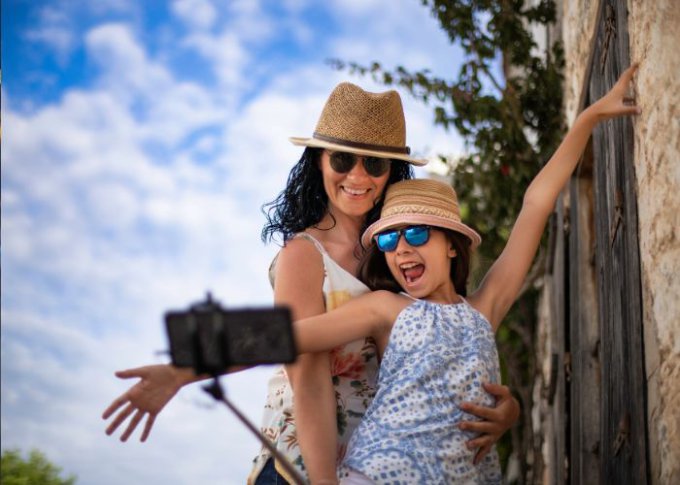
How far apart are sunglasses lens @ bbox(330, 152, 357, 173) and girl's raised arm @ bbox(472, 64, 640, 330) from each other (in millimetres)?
581

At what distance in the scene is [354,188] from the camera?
3.20 metres

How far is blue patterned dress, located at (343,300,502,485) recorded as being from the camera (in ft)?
8.34

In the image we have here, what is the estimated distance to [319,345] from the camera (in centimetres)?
269

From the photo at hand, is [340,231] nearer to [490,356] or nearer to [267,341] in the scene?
[490,356]

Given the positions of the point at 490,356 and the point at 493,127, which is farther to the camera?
the point at 493,127

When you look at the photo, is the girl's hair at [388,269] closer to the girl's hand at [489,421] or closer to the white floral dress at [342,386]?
the white floral dress at [342,386]

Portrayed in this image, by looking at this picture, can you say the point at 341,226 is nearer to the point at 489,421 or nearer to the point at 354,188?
the point at 354,188

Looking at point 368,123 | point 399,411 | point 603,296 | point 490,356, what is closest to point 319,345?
point 399,411

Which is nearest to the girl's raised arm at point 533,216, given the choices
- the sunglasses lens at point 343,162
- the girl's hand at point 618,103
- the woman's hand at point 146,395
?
the girl's hand at point 618,103

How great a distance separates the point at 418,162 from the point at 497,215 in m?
4.38

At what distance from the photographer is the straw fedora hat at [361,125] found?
3.23m

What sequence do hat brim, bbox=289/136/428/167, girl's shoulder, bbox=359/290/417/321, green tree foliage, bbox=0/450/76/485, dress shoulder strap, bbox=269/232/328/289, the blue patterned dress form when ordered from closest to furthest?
the blue patterned dress < girl's shoulder, bbox=359/290/417/321 < dress shoulder strap, bbox=269/232/328/289 < hat brim, bbox=289/136/428/167 < green tree foliage, bbox=0/450/76/485

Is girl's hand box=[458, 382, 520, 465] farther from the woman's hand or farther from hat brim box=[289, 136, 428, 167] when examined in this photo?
hat brim box=[289, 136, 428, 167]

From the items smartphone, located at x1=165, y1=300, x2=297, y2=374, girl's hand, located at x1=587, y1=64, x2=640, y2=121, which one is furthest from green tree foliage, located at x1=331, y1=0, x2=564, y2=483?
smartphone, located at x1=165, y1=300, x2=297, y2=374
